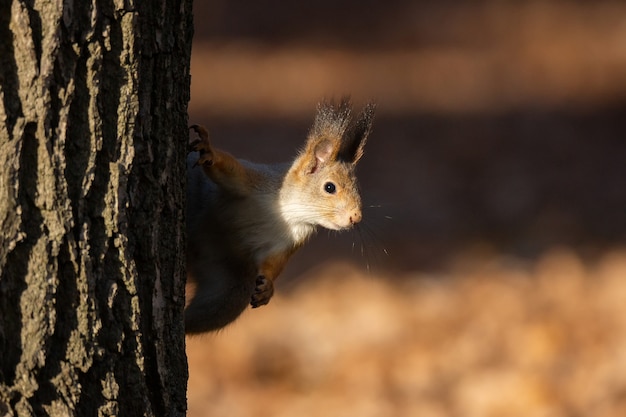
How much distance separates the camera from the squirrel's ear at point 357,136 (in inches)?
137

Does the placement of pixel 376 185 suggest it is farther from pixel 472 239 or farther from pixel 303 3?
pixel 303 3

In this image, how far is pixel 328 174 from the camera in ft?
12.0

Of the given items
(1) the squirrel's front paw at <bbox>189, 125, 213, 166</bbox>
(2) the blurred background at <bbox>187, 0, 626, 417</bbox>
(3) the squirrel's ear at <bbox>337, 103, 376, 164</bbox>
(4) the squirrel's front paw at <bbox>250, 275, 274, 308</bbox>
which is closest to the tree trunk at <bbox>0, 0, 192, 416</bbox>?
(1) the squirrel's front paw at <bbox>189, 125, 213, 166</bbox>

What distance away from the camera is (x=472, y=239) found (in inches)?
292

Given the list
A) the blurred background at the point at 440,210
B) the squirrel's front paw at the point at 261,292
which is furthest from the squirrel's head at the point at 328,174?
the squirrel's front paw at the point at 261,292

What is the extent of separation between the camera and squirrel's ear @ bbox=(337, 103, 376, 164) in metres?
3.48

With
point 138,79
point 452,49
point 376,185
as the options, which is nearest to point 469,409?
point 138,79

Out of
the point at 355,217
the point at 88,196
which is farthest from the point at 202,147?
the point at 88,196

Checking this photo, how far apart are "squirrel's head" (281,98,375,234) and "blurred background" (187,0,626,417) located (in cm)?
21

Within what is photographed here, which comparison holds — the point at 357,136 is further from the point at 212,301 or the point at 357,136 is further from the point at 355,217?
the point at 212,301

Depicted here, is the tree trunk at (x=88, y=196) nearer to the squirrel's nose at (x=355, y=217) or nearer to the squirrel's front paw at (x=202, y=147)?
the squirrel's front paw at (x=202, y=147)

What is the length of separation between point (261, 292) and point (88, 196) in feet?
4.01

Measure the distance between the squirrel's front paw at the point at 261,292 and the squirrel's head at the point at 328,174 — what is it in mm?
317

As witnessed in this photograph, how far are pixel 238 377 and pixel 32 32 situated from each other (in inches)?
128
